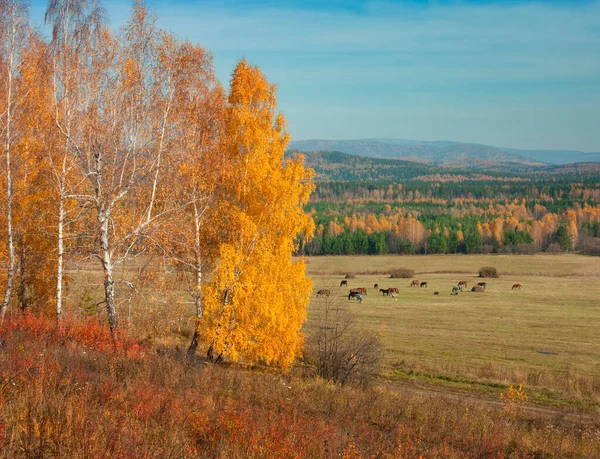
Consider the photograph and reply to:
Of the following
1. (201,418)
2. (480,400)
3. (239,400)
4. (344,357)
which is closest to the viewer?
(201,418)

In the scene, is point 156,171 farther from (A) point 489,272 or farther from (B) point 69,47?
(A) point 489,272

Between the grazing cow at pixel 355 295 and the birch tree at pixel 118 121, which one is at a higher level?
the birch tree at pixel 118 121

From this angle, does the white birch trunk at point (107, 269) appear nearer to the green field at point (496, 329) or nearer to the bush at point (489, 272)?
the green field at point (496, 329)

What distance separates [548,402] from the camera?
21.9 metres

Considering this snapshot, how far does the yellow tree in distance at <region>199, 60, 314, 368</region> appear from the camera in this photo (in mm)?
17062

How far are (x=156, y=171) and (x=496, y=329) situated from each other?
35077 mm

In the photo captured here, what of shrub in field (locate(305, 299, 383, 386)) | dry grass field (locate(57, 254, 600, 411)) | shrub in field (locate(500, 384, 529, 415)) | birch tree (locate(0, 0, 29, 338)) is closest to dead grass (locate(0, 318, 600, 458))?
dry grass field (locate(57, 254, 600, 411))

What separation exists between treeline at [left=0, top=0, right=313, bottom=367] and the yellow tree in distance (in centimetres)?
5

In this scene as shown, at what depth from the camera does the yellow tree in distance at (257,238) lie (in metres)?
17.1

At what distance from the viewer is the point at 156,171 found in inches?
622

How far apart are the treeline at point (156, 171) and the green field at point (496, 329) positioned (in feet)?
22.0

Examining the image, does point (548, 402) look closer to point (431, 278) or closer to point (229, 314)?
point (229, 314)

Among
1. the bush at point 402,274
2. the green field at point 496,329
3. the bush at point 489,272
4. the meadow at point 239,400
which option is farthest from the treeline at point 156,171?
the bush at point 489,272

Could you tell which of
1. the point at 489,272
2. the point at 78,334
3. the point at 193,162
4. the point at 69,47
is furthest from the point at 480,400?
the point at 489,272
